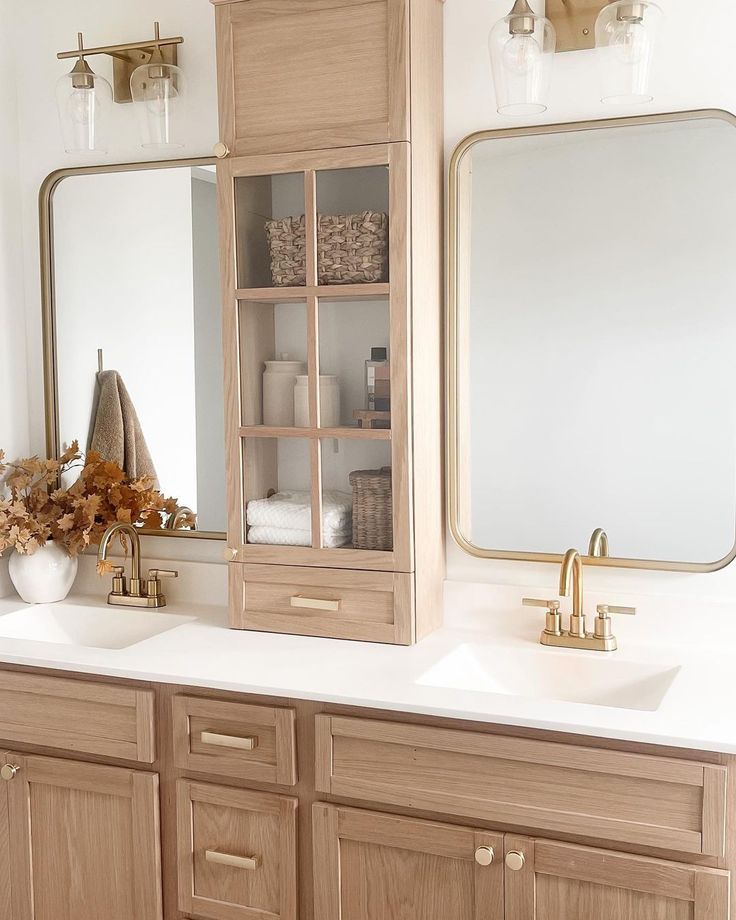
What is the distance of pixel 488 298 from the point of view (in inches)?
85.0

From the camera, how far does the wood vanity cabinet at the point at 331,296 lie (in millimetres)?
1979

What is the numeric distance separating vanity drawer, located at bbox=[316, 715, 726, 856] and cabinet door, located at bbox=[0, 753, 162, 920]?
0.44 metres

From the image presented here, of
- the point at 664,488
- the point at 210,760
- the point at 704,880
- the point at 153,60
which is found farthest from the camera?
the point at 153,60

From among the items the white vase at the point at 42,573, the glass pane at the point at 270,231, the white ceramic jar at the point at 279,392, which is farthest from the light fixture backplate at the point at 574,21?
the white vase at the point at 42,573

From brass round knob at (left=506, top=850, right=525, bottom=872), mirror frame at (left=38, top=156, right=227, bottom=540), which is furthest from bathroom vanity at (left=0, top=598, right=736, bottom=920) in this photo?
mirror frame at (left=38, top=156, right=227, bottom=540)

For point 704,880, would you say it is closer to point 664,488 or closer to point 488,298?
point 664,488

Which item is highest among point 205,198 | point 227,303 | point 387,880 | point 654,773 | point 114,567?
point 205,198

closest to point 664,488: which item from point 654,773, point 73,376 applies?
point 654,773

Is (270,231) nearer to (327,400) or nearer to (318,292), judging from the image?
(318,292)

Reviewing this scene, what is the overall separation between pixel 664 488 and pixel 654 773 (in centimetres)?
67

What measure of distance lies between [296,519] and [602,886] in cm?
94

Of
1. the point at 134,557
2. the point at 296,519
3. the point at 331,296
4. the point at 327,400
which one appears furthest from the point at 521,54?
the point at 134,557

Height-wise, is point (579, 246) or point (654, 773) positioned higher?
point (579, 246)

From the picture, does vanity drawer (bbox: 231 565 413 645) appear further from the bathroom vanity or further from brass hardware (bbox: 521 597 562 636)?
brass hardware (bbox: 521 597 562 636)
